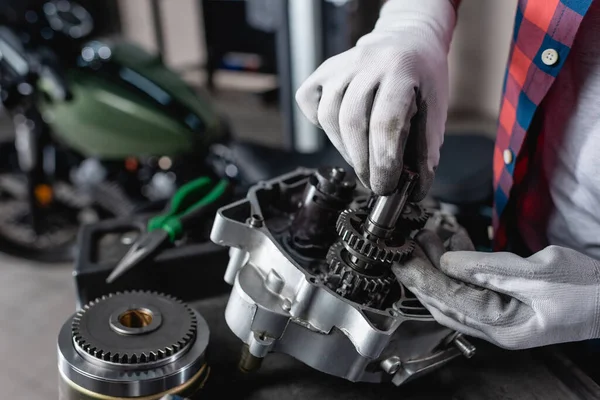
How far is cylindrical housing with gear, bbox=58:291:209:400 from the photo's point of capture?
0.44 meters

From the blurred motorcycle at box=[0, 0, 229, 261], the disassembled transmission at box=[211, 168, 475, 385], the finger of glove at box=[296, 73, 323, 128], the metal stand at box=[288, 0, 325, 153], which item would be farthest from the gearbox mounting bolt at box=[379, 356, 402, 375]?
the metal stand at box=[288, 0, 325, 153]

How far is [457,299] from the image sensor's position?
1.54 ft

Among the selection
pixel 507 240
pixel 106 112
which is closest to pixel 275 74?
pixel 106 112

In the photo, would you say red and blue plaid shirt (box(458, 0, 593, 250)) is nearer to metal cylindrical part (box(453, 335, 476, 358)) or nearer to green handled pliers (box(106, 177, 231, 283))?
metal cylindrical part (box(453, 335, 476, 358))

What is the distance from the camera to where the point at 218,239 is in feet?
1.71

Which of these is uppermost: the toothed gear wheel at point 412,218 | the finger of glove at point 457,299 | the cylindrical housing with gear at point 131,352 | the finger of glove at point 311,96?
the finger of glove at point 311,96

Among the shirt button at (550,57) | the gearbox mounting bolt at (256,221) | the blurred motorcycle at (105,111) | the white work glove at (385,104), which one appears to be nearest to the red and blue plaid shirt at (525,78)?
A: the shirt button at (550,57)

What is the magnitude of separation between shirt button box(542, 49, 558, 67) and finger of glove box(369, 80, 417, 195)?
0.64ft

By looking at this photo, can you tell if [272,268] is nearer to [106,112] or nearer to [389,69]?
[389,69]

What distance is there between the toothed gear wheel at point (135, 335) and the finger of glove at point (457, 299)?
8.0 inches

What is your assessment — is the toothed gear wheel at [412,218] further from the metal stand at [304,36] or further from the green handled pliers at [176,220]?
the metal stand at [304,36]

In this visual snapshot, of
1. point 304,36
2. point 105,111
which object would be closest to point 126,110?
point 105,111

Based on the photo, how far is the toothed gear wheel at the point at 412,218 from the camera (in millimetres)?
521

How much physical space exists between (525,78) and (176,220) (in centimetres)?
45
